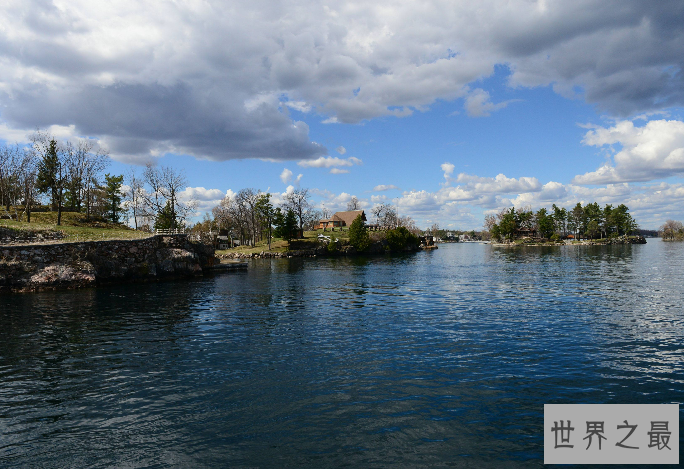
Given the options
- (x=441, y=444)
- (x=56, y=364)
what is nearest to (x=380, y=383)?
(x=441, y=444)

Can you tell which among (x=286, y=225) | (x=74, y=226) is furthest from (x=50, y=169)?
(x=286, y=225)

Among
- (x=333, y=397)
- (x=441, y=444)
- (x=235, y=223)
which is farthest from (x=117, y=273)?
(x=235, y=223)

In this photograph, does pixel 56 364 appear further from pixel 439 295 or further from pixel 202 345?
pixel 439 295

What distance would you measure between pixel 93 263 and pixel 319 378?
169 feet

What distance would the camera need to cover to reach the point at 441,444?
1234 centimetres

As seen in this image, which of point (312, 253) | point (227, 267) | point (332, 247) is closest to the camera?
A: point (227, 267)

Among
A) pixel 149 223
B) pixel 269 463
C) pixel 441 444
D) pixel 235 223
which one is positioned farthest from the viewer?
pixel 235 223

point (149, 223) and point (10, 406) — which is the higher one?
point (149, 223)

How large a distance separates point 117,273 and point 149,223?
90.1 metres

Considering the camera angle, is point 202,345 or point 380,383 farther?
point 202,345

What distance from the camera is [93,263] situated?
55656mm

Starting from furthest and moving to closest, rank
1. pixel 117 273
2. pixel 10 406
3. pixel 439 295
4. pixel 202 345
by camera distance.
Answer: pixel 117 273, pixel 439 295, pixel 202 345, pixel 10 406

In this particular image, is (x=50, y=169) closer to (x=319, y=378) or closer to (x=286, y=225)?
(x=286, y=225)

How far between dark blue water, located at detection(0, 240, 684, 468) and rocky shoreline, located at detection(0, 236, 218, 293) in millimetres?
15450
